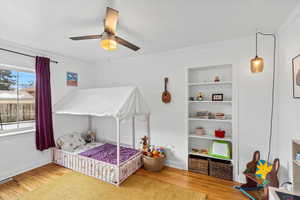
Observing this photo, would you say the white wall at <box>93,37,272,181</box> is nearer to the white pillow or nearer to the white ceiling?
the white ceiling

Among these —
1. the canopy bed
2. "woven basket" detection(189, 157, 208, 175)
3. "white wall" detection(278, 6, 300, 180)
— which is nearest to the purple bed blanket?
the canopy bed

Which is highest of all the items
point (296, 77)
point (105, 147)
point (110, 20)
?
point (110, 20)

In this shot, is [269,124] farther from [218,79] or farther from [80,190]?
[80,190]

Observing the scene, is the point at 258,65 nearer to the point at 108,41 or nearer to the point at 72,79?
the point at 108,41

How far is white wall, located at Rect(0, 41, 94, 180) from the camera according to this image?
2465mm

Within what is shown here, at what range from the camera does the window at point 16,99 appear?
253 centimetres

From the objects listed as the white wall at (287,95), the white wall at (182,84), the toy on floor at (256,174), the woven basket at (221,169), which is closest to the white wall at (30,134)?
the white wall at (182,84)

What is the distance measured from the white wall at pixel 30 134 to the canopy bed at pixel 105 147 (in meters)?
0.30

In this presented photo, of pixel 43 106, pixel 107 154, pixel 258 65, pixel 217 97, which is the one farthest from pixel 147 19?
pixel 43 106

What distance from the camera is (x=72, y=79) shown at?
352 centimetres

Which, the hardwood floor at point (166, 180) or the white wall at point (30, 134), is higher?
the white wall at point (30, 134)

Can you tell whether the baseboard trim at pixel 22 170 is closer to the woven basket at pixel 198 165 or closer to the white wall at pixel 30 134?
the white wall at pixel 30 134

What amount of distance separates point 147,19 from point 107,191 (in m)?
2.60

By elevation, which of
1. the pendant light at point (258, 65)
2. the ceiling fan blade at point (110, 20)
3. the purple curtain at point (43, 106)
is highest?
the ceiling fan blade at point (110, 20)
